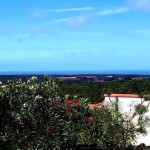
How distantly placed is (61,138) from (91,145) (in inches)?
106

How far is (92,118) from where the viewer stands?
23359 mm

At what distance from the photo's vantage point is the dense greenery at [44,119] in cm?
2070

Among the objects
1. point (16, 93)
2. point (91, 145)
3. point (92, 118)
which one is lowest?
point (91, 145)

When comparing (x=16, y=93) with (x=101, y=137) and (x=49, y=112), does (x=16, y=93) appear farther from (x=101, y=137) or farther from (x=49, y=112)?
(x=101, y=137)

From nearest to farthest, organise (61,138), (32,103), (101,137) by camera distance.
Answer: (32,103), (61,138), (101,137)

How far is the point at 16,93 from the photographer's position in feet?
69.6

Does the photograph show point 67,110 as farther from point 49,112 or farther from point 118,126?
point 118,126

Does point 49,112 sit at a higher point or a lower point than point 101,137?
higher

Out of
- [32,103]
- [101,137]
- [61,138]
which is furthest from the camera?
[101,137]

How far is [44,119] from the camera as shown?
20.9m

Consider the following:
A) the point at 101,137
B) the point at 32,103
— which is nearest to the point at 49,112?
the point at 32,103

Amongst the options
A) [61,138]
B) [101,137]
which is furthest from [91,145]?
[61,138]

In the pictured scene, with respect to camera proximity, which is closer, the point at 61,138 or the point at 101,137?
the point at 61,138

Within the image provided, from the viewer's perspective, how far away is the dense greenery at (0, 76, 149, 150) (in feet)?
67.9
